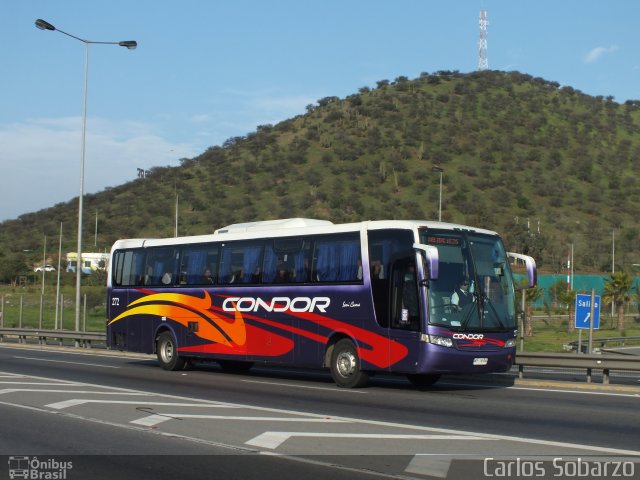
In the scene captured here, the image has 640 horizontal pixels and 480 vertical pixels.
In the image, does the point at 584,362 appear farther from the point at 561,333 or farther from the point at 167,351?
the point at 561,333

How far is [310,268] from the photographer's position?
2000 cm

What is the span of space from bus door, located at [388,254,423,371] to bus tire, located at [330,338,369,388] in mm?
1004

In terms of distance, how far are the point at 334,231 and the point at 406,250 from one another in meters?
2.21

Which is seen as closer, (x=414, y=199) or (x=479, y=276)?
(x=479, y=276)

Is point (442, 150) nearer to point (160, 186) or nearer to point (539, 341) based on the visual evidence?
point (160, 186)

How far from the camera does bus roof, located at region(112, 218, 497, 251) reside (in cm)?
1825

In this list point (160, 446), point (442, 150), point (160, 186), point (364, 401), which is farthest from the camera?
point (160, 186)

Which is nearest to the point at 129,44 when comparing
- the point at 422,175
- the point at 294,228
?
the point at 294,228

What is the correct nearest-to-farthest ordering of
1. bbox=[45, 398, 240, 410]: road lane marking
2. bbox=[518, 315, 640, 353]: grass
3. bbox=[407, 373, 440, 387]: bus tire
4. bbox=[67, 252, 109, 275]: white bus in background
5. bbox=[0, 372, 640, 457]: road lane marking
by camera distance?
bbox=[0, 372, 640, 457]: road lane marking, bbox=[45, 398, 240, 410]: road lane marking, bbox=[407, 373, 440, 387]: bus tire, bbox=[518, 315, 640, 353]: grass, bbox=[67, 252, 109, 275]: white bus in background

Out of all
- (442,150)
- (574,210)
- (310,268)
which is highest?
(442,150)

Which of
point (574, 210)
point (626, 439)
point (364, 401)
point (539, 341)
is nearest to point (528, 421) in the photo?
point (626, 439)

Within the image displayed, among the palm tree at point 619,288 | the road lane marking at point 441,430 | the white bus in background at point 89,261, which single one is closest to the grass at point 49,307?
the white bus in background at point 89,261

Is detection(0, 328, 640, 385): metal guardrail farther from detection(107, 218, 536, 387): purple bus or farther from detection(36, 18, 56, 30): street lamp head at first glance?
detection(36, 18, 56, 30): street lamp head

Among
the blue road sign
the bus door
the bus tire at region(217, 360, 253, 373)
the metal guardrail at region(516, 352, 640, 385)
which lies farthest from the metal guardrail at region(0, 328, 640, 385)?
the bus tire at region(217, 360, 253, 373)
